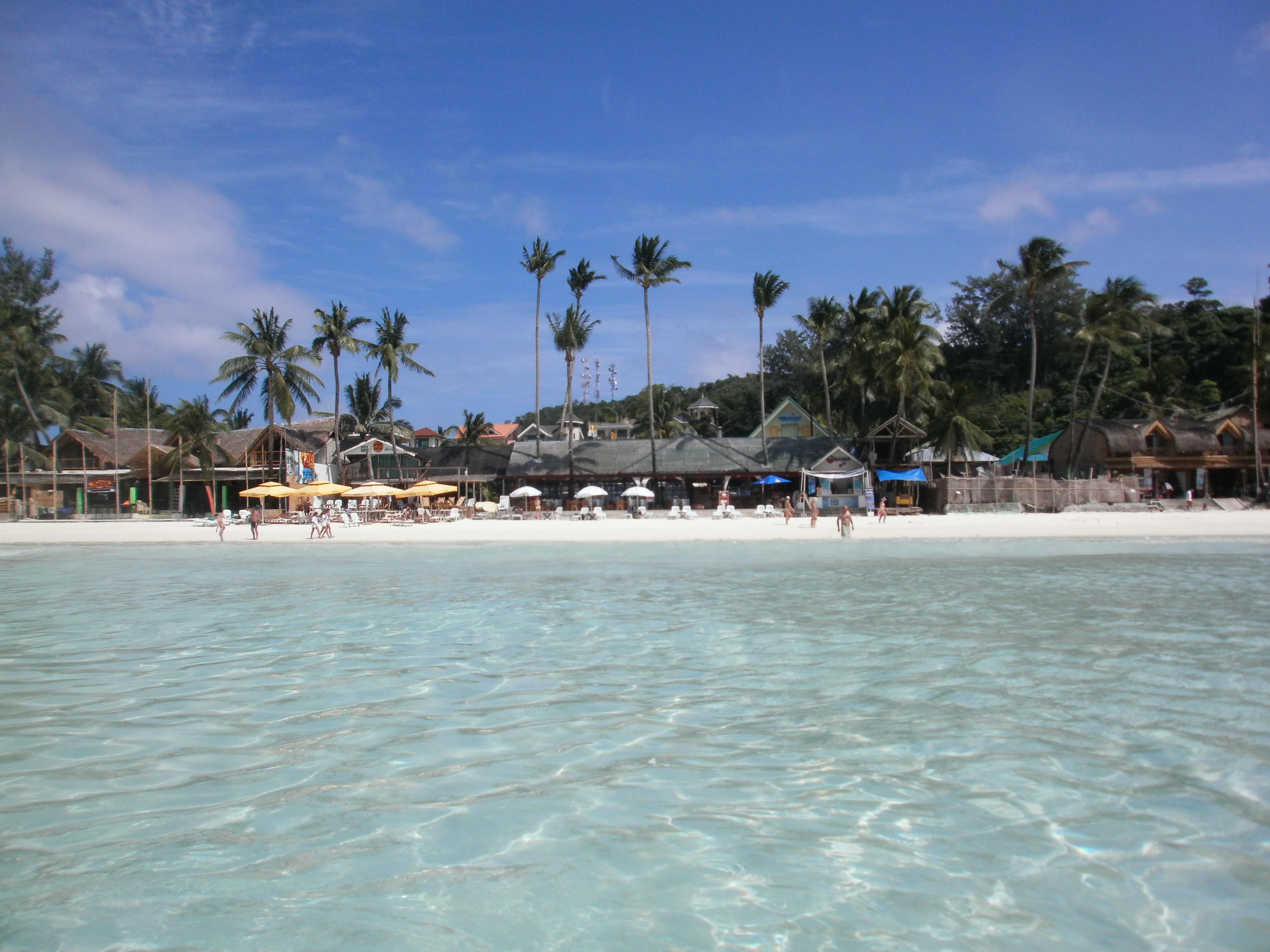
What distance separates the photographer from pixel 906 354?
34.8m

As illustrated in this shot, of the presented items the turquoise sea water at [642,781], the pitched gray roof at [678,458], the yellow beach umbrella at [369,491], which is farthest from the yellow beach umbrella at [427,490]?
the turquoise sea water at [642,781]

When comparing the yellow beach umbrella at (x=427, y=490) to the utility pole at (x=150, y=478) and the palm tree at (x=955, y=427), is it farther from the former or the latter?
the palm tree at (x=955, y=427)

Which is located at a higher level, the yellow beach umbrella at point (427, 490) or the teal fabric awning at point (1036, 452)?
the teal fabric awning at point (1036, 452)

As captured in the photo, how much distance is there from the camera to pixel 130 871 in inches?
159

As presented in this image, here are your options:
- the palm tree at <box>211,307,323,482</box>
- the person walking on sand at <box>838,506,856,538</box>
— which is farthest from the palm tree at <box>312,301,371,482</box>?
the person walking on sand at <box>838,506,856,538</box>

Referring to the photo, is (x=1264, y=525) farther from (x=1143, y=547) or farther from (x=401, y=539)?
(x=401, y=539)

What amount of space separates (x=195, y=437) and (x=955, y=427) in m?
32.8

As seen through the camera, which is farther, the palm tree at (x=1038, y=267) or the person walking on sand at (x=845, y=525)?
the palm tree at (x=1038, y=267)

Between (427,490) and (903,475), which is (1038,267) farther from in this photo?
(427,490)

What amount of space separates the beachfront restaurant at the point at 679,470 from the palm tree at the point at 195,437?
1313cm

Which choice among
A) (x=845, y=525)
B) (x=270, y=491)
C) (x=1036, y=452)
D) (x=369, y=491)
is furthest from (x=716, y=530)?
(x=1036, y=452)

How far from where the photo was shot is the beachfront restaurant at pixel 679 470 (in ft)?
121

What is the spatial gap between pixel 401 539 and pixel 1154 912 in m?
22.0

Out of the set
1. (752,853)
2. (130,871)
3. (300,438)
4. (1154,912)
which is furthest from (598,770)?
A: (300,438)
